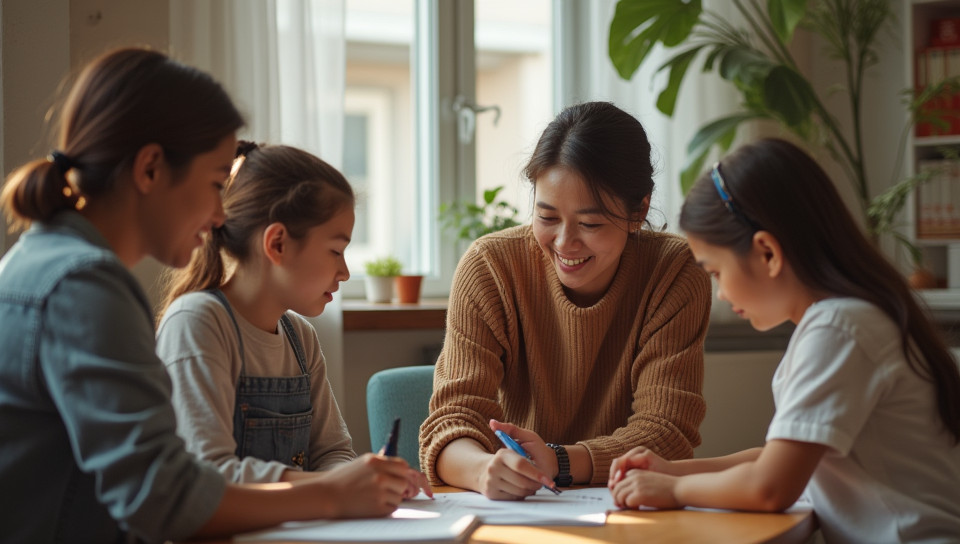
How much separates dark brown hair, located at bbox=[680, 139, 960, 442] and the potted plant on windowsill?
1.93 meters

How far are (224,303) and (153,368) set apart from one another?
43cm

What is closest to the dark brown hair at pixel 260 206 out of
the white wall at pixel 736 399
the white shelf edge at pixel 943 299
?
the white wall at pixel 736 399

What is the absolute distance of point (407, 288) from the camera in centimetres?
307

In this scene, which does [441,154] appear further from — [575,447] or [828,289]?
[828,289]

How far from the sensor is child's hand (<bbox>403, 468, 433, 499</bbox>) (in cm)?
123

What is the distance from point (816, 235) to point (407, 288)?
1.97m

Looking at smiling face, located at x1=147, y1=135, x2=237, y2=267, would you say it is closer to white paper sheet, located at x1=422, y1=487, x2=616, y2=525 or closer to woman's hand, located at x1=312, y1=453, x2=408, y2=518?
woman's hand, located at x1=312, y1=453, x2=408, y2=518

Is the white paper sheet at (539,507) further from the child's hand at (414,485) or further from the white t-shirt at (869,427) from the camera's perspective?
the white t-shirt at (869,427)

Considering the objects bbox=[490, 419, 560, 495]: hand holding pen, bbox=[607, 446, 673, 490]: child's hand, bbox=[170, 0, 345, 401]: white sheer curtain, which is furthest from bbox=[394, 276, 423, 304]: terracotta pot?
bbox=[607, 446, 673, 490]: child's hand

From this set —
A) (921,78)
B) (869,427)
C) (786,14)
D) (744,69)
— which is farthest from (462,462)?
(921,78)

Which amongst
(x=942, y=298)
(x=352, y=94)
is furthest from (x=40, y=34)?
(x=352, y=94)

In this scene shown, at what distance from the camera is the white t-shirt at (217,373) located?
1201 mm

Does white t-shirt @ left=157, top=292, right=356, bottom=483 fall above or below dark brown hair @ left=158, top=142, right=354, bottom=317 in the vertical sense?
below

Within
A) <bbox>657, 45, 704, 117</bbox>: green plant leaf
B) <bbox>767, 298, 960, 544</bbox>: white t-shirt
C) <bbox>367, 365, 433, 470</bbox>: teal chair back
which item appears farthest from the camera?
<bbox>657, 45, 704, 117</bbox>: green plant leaf
